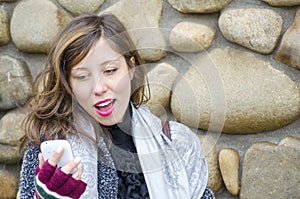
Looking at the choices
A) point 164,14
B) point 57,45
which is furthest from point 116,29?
point 164,14

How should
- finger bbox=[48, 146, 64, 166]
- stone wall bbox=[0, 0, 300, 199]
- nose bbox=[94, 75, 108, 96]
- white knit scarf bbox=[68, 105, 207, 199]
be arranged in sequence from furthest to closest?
stone wall bbox=[0, 0, 300, 199] < white knit scarf bbox=[68, 105, 207, 199] < nose bbox=[94, 75, 108, 96] < finger bbox=[48, 146, 64, 166]

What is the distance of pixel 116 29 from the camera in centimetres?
140

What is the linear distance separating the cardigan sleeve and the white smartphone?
19 centimetres

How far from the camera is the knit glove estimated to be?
116cm

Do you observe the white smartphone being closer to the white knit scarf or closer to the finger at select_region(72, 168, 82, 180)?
the finger at select_region(72, 168, 82, 180)

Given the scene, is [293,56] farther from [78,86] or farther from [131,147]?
[78,86]

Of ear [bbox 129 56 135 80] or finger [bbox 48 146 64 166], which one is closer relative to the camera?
finger [bbox 48 146 64 166]

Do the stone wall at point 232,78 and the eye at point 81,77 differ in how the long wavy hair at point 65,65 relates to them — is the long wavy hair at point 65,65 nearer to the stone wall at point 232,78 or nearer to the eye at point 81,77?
the eye at point 81,77

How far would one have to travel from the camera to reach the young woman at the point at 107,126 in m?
1.31

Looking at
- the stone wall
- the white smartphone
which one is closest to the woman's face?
the white smartphone

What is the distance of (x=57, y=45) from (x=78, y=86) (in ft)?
0.36

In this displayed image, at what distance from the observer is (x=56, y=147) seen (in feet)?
3.97

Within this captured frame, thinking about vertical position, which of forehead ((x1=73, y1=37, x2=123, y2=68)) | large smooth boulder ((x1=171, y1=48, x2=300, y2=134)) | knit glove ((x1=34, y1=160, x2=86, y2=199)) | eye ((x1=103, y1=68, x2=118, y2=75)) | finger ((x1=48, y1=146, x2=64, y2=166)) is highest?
forehead ((x1=73, y1=37, x2=123, y2=68))

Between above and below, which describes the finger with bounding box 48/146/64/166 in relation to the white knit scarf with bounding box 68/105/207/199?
above
